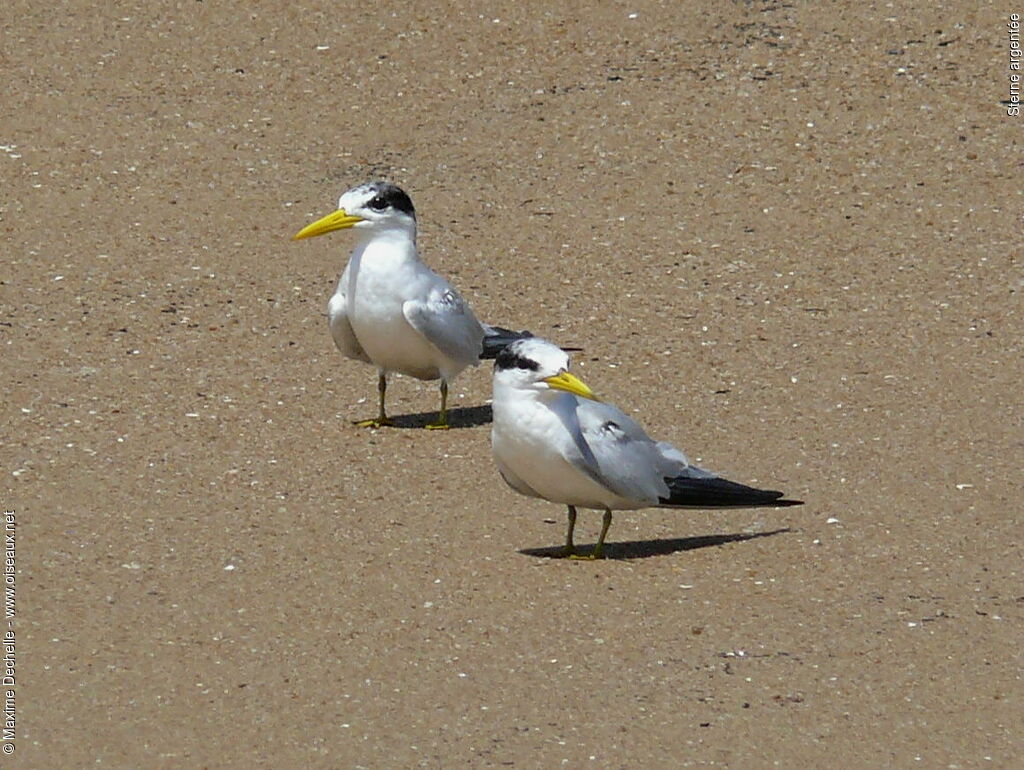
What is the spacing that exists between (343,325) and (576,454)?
210 cm

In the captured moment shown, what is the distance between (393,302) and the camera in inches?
350

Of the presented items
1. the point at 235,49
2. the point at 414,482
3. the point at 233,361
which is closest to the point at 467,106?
the point at 235,49

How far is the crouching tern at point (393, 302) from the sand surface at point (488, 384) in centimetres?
36

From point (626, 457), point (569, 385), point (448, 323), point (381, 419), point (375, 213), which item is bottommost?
point (381, 419)

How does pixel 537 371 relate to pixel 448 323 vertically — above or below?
above

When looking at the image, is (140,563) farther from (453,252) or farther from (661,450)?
(453,252)

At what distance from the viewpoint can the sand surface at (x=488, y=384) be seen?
20.9 ft

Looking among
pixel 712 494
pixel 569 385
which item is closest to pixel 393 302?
pixel 569 385

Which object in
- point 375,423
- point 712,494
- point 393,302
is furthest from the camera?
point 375,423

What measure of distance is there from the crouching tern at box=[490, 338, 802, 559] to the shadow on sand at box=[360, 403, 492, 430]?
1.62m

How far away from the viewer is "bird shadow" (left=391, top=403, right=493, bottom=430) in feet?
30.1

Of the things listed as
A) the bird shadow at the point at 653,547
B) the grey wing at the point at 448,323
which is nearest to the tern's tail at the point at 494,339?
the grey wing at the point at 448,323

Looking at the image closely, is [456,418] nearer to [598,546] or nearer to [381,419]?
[381,419]

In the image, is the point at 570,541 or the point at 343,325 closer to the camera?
the point at 570,541
